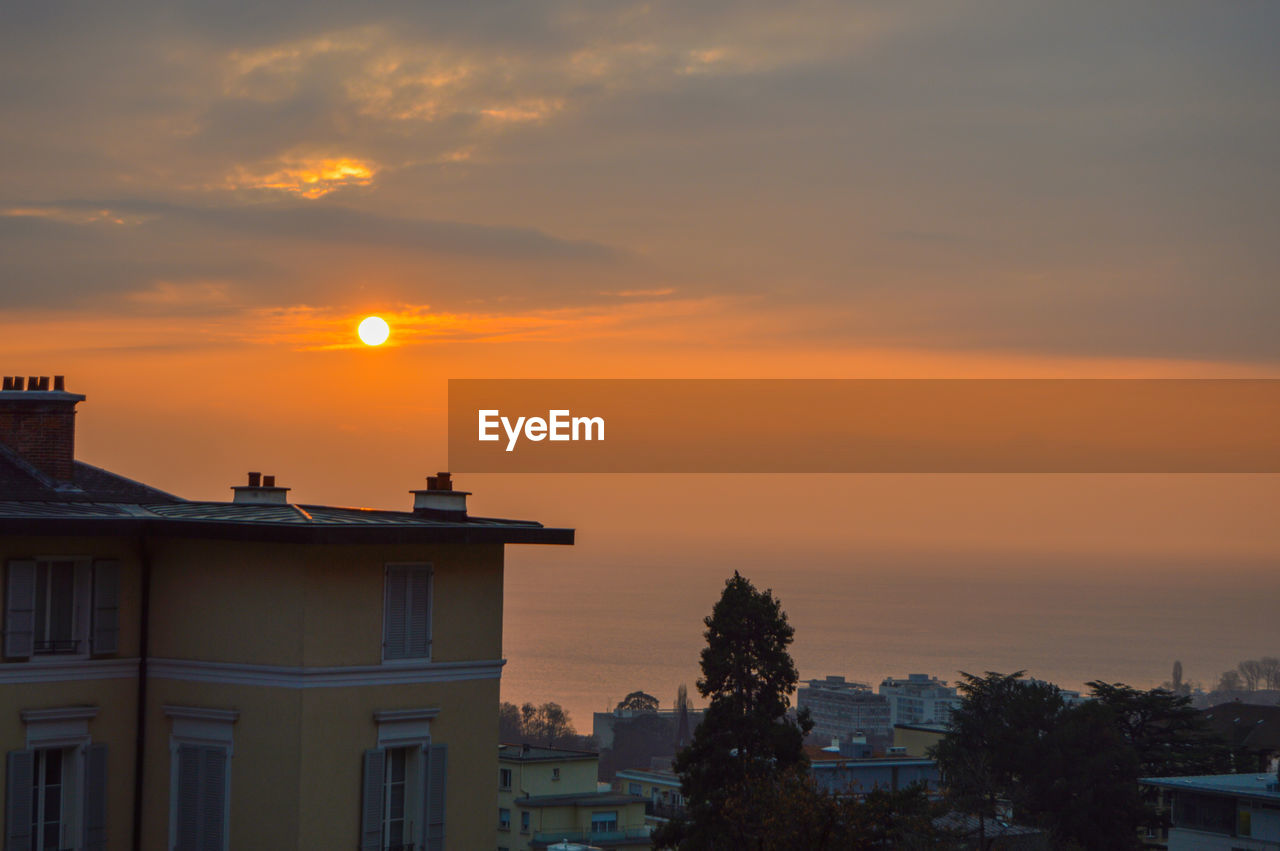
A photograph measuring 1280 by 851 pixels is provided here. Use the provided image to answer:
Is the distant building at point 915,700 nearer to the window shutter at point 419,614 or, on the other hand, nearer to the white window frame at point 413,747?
the white window frame at point 413,747

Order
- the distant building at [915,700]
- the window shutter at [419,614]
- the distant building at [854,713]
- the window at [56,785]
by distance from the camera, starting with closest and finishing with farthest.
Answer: the window at [56,785], the window shutter at [419,614], the distant building at [915,700], the distant building at [854,713]

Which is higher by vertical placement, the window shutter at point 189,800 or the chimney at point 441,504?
the chimney at point 441,504

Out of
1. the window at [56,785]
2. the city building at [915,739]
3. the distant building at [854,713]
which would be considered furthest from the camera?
the distant building at [854,713]

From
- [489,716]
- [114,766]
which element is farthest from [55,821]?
[489,716]

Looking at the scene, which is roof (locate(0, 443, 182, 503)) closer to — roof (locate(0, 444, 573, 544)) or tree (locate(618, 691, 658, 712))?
roof (locate(0, 444, 573, 544))

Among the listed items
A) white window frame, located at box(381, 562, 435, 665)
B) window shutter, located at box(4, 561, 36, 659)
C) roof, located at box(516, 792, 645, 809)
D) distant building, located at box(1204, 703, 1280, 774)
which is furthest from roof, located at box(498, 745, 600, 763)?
window shutter, located at box(4, 561, 36, 659)

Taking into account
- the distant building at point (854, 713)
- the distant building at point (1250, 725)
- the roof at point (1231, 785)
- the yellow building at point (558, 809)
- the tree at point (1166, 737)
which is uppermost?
the tree at point (1166, 737)

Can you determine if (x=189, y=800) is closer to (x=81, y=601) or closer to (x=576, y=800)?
(x=81, y=601)

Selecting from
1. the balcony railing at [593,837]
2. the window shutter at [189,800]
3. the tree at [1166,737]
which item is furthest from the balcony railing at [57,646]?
the tree at [1166,737]

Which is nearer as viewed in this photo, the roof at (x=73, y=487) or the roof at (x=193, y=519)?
the roof at (x=193, y=519)
